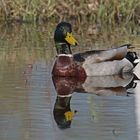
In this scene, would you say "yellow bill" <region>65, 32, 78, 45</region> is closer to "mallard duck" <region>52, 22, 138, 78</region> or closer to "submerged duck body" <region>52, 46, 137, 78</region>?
"mallard duck" <region>52, 22, 138, 78</region>

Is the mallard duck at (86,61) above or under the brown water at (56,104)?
under

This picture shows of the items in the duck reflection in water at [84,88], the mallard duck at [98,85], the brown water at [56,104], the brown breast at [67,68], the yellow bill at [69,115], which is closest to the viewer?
the brown water at [56,104]

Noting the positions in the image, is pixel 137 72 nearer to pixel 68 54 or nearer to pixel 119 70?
pixel 119 70

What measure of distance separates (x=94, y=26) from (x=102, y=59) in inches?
282

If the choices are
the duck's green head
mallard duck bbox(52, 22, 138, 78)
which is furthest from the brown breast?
the duck's green head

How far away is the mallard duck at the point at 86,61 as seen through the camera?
11.2m

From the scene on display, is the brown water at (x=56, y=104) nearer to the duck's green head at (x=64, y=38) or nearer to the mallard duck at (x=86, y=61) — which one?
the mallard duck at (x=86, y=61)

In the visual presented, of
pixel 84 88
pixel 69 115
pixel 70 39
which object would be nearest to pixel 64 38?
pixel 70 39

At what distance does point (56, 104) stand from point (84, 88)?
119 centimetres

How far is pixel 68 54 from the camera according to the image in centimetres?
1151

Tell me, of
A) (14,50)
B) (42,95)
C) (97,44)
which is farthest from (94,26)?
(42,95)

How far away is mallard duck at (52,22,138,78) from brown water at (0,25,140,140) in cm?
20

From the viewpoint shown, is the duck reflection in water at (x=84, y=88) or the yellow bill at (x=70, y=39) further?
the yellow bill at (x=70, y=39)

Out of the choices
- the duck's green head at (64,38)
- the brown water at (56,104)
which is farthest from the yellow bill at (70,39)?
the brown water at (56,104)
